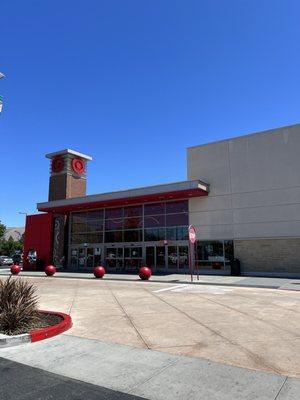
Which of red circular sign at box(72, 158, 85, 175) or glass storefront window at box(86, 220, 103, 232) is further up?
red circular sign at box(72, 158, 85, 175)

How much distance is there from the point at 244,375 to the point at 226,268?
21.5 metres

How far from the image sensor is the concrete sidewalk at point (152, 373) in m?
5.03

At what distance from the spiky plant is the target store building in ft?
60.0

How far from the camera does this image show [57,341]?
7.80m

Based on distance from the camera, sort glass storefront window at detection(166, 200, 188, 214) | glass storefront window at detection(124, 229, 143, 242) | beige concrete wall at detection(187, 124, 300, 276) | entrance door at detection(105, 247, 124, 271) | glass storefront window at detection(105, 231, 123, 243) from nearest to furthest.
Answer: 1. beige concrete wall at detection(187, 124, 300, 276)
2. glass storefront window at detection(166, 200, 188, 214)
3. glass storefront window at detection(124, 229, 143, 242)
4. entrance door at detection(105, 247, 124, 271)
5. glass storefront window at detection(105, 231, 123, 243)

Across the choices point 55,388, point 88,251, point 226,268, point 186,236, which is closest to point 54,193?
point 88,251

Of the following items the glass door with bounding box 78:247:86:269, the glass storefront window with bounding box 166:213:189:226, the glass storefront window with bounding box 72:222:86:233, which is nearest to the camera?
the glass storefront window with bounding box 166:213:189:226

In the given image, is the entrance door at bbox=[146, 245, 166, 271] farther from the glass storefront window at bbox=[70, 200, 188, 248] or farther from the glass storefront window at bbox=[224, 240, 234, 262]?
the glass storefront window at bbox=[224, 240, 234, 262]

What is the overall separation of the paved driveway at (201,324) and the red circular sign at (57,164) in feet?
80.8

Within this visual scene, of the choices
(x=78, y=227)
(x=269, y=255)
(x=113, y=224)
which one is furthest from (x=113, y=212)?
(x=269, y=255)

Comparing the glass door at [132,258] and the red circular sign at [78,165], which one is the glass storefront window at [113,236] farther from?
the red circular sign at [78,165]

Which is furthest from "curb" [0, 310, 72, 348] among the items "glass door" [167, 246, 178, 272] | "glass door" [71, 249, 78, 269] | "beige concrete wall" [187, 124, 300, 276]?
"glass door" [71, 249, 78, 269]

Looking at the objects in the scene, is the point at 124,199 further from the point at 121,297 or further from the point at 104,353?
the point at 104,353

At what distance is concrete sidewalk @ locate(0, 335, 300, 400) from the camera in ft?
16.5
